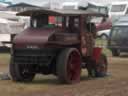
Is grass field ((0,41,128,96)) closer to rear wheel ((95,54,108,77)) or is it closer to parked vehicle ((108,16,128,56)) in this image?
rear wheel ((95,54,108,77))

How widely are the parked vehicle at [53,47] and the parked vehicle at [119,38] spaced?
13.3m

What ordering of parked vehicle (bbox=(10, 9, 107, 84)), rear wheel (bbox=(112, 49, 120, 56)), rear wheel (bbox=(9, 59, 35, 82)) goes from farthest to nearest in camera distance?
rear wheel (bbox=(112, 49, 120, 56))
rear wheel (bbox=(9, 59, 35, 82))
parked vehicle (bbox=(10, 9, 107, 84))

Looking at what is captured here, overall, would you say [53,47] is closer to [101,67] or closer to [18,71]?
[18,71]

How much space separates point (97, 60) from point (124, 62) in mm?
7530

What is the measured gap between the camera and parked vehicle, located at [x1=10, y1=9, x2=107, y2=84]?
1586cm

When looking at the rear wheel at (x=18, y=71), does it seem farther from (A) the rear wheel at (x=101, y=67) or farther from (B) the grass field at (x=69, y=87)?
(A) the rear wheel at (x=101, y=67)

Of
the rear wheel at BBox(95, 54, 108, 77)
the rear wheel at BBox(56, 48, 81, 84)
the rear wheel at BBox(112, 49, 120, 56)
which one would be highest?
the rear wheel at BBox(56, 48, 81, 84)

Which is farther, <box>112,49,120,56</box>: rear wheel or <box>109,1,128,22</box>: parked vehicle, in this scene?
<box>109,1,128,22</box>: parked vehicle

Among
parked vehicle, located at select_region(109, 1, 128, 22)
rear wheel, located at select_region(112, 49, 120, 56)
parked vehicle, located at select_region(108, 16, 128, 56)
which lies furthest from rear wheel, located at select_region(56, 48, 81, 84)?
parked vehicle, located at select_region(109, 1, 128, 22)

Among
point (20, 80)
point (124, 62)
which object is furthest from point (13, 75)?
point (124, 62)

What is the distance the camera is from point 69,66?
16.3m

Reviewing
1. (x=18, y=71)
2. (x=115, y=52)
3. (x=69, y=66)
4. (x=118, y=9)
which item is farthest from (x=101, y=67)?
(x=118, y=9)

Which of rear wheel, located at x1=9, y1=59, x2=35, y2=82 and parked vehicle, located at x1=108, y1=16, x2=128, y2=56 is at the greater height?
rear wheel, located at x1=9, y1=59, x2=35, y2=82

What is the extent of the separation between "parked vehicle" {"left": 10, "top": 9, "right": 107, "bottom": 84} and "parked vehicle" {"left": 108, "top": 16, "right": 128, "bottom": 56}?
13334 mm
